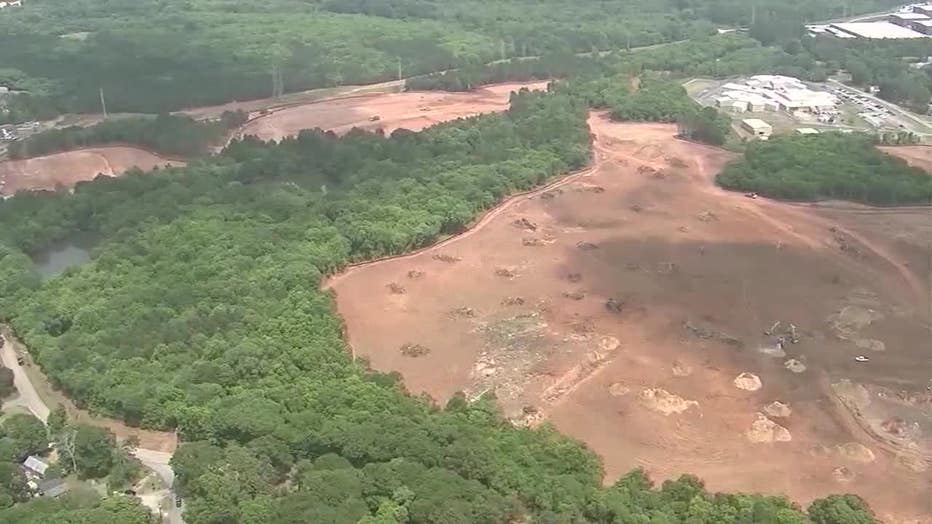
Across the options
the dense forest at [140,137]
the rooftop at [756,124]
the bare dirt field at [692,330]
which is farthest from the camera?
the rooftop at [756,124]

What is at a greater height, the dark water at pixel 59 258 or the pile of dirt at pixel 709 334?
the dark water at pixel 59 258

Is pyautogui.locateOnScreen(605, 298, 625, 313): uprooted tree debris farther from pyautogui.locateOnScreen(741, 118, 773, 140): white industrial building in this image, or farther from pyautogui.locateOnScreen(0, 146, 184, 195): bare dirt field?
pyautogui.locateOnScreen(0, 146, 184, 195): bare dirt field

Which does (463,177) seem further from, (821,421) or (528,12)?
(528,12)

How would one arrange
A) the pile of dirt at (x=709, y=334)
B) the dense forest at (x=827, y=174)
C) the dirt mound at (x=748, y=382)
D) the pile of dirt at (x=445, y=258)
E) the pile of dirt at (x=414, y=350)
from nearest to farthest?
1. the dirt mound at (x=748, y=382)
2. the pile of dirt at (x=414, y=350)
3. the pile of dirt at (x=709, y=334)
4. the pile of dirt at (x=445, y=258)
5. the dense forest at (x=827, y=174)

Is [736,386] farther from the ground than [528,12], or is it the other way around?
[528,12]

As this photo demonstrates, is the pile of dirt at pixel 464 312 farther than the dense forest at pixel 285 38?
No

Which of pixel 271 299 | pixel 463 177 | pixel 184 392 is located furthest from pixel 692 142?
pixel 184 392

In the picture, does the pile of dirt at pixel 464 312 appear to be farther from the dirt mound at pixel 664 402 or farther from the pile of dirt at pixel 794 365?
the pile of dirt at pixel 794 365

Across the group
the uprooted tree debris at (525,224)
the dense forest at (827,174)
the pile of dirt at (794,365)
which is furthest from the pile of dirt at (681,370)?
the dense forest at (827,174)
